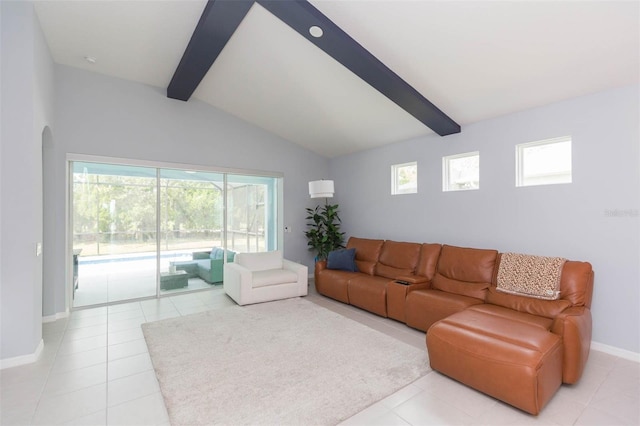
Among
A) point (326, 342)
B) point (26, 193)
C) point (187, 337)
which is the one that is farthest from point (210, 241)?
point (326, 342)

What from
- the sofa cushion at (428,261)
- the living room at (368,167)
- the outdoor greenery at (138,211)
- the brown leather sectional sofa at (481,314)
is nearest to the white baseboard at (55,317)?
the living room at (368,167)

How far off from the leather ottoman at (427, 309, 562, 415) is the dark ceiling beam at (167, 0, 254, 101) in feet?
11.6

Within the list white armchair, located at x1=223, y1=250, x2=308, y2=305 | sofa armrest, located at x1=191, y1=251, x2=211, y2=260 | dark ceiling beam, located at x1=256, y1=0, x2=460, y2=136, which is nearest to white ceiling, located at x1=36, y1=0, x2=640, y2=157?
dark ceiling beam, located at x1=256, y1=0, x2=460, y2=136

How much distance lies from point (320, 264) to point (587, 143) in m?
3.90

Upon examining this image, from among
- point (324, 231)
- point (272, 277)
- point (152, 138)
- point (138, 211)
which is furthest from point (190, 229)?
point (324, 231)

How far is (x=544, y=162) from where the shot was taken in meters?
3.62

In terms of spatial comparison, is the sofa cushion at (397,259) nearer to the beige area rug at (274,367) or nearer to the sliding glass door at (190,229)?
the beige area rug at (274,367)

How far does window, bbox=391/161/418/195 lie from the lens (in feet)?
17.0

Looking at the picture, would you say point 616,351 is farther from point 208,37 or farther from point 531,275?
point 208,37

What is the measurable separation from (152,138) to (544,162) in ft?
18.5

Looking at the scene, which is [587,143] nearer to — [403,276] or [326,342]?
[403,276]

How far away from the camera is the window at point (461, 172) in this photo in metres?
4.30

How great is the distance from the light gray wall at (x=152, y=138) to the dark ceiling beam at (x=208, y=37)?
80cm

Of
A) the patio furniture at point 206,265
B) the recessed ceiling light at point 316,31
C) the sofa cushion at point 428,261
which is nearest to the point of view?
the recessed ceiling light at point 316,31
